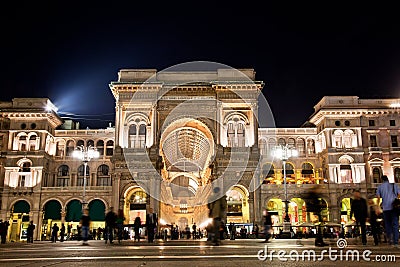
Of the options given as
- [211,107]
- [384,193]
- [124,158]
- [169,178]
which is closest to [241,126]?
[211,107]

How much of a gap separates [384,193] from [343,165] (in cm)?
4253

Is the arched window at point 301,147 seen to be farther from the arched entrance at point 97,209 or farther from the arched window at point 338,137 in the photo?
the arched entrance at point 97,209

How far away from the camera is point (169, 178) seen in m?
66.4

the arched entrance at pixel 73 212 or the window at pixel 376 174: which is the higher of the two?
the window at pixel 376 174

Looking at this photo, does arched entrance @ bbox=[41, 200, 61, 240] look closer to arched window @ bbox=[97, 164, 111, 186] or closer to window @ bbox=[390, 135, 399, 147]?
arched window @ bbox=[97, 164, 111, 186]

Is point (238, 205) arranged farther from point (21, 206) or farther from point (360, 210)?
point (360, 210)

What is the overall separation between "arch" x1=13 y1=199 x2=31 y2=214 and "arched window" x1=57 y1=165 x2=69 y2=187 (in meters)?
5.99

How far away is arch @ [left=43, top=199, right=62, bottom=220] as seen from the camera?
173 ft

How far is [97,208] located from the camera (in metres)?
53.7

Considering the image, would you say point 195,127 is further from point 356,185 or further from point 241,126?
point 356,185

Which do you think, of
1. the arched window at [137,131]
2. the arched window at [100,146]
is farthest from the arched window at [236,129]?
the arched window at [100,146]

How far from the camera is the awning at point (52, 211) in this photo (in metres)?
52.8

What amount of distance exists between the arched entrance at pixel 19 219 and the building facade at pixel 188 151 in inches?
4.6

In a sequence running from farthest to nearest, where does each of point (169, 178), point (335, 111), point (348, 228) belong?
1. point (169, 178)
2. point (335, 111)
3. point (348, 228)
